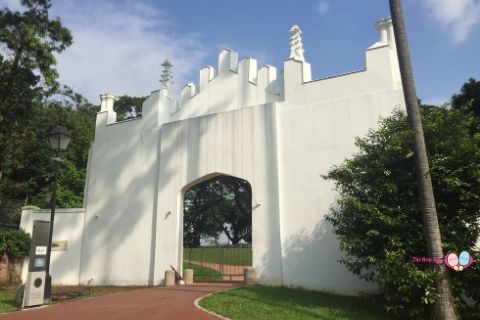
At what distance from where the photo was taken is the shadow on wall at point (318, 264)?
1361cm

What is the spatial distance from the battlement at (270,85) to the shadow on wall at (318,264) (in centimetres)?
445

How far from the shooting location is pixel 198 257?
876 inches

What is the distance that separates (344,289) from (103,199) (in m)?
10.6

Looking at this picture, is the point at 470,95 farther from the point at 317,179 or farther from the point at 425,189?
the point at 425,189

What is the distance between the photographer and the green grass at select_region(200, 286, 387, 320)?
32.3ft

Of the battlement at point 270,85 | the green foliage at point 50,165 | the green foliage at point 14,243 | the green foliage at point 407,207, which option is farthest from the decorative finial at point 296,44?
the green foliage at point 50,165

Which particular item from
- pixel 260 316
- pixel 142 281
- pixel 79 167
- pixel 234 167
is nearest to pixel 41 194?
pixel 79 167

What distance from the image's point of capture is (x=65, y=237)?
62.6 feet

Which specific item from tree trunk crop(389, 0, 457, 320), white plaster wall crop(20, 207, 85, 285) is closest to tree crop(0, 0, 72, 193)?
white plaster wall crop(20, 207, 85, 285)

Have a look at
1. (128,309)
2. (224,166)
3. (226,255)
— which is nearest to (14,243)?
(226,255)

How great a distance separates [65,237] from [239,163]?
834cm

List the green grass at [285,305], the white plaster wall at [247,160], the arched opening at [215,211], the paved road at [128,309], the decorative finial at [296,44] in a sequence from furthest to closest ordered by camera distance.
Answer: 1. the arched opening at [215,211]
2. the decorative finial at [296,44]
3. the white plaster wall at [247,160]
4. the paved road at [128,309]
5. the green grass at [285,305]

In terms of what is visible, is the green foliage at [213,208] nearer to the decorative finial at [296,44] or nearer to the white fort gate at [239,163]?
the white fort gate at [239,163]

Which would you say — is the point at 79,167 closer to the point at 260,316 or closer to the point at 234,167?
the point at 234,167
